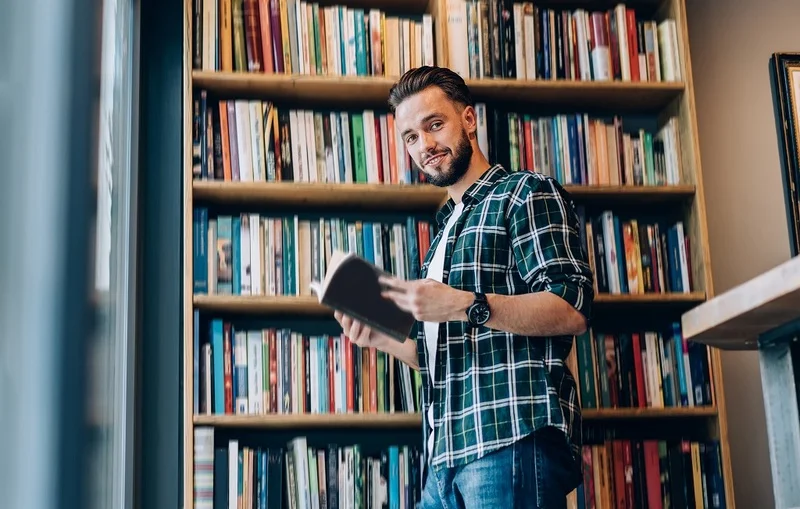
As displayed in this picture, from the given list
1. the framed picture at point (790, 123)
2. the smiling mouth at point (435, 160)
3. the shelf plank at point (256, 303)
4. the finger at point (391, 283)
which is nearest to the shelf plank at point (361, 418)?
the shelf plank at point (256, 303)

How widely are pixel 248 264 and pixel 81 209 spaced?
1167 millimetres

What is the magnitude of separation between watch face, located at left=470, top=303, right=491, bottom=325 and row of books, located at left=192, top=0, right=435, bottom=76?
3.64 feet

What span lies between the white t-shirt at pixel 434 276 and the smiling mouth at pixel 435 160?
0.11 m

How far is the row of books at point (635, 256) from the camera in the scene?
2807mm

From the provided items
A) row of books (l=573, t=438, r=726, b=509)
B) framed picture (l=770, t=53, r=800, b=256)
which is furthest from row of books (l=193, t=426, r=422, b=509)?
framed picture (l=770, t=53, r=800, b=256)

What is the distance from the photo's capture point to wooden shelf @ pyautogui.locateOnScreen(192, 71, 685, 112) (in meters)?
2.74

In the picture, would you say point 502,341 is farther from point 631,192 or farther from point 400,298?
point 631,192

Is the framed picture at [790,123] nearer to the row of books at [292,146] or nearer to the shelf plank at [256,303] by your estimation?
the row of books at [292,146]

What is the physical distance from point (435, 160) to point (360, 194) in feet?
1.62

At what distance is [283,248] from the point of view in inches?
107

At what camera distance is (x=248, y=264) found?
269 centimetres

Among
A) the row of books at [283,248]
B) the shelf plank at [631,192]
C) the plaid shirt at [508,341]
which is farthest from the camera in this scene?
the shelf plank at [631,192]

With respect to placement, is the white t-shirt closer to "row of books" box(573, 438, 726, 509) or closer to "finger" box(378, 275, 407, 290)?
"finger" box(378, 275, 407, 290)

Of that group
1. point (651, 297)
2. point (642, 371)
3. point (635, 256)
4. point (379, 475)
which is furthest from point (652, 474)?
point (379, 475)
